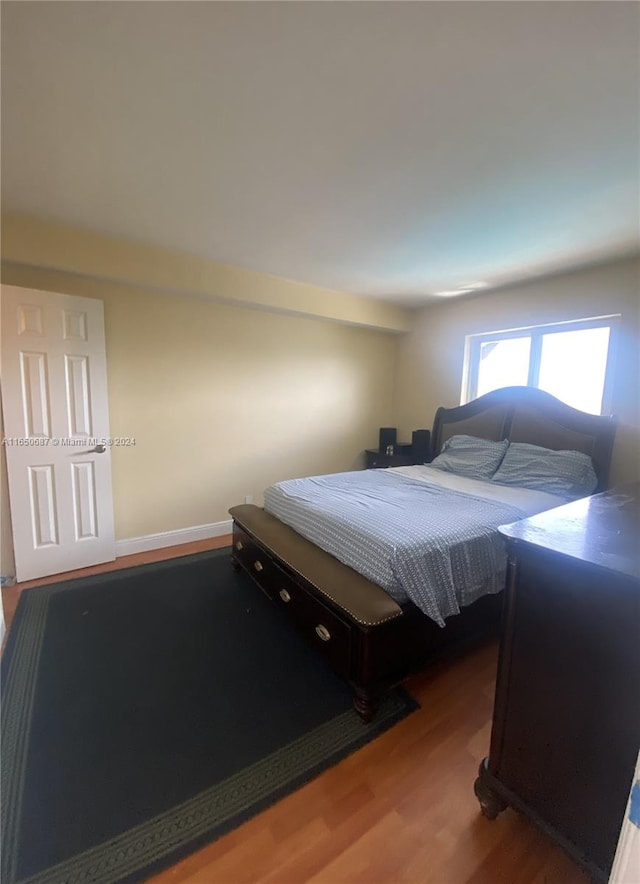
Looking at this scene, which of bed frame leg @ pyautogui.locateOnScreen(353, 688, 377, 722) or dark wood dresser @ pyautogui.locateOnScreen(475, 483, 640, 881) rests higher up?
dark wood dresser @ pyautogui.locateOnScreen(475, 483, 640, 881)

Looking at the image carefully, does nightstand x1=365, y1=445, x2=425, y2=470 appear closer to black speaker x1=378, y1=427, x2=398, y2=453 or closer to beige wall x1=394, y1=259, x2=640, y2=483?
black speaker x1=378, y1=427, x2=398, y2=453

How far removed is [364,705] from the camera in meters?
1.63

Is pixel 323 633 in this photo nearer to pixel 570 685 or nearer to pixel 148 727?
pixel 148 727

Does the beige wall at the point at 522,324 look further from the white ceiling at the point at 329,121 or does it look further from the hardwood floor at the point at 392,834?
the hardwood floor at the point at 392,834

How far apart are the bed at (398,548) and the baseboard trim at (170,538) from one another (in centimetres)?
81

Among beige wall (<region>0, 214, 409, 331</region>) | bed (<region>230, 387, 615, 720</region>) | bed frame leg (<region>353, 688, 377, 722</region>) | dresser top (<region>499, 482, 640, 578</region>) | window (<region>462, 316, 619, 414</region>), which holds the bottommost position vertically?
bed frame leg (<region>353, 688, 377, 722</region>)

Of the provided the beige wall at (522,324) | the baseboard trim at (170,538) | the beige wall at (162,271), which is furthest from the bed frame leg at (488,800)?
the beige wall at (162,271)

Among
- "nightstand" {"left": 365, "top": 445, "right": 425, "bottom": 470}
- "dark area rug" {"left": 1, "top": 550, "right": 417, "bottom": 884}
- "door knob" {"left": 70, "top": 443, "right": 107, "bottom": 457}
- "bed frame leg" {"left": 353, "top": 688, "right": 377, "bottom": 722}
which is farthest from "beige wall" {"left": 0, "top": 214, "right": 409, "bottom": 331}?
"bed frame leg" {"left": 353, "top": 688, "right": 377, "bottom": 722}

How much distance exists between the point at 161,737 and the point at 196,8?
2498mm

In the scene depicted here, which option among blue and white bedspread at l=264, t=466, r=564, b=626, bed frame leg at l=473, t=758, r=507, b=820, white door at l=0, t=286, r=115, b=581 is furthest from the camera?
white door at l=0, t=286, r=115, b=581

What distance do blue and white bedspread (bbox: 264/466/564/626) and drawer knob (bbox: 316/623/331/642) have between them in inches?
12.8

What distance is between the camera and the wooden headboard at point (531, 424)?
2.80 meters

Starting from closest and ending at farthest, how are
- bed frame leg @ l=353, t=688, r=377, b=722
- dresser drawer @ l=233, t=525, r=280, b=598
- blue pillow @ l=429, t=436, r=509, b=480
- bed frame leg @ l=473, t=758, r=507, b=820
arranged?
bed frame leg @ l=473, t=758, r=507, b=820 < bed frame leg @ l=353, t=688, r=377, b=722 < dresser drawer @ l=233, t=525, r=280, b=598 < blue pillow @ l=429, t=436, r=509, b=480

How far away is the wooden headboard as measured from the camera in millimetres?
2805
